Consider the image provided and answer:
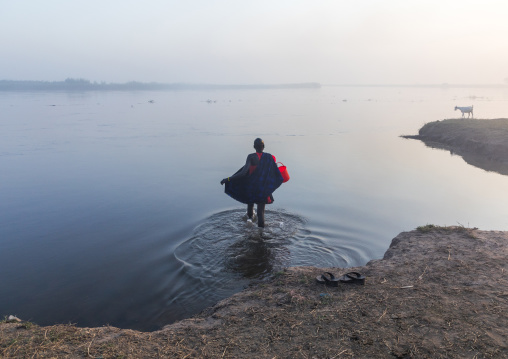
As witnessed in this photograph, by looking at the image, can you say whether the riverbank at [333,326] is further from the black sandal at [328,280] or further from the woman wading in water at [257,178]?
the woman wading in water at [257,178]

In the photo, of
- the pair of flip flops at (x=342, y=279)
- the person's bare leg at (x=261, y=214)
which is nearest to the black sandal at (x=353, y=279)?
the pair of flip flops at (x=342, y=279)

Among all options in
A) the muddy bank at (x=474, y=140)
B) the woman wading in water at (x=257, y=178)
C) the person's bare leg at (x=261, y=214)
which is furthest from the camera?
the muddy bank at (x=474, y=140)

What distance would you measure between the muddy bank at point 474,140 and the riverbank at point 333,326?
13090 millimetres

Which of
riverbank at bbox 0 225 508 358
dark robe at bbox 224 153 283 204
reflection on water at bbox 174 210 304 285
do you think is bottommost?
reflection on water at bbox 174 210 304 285

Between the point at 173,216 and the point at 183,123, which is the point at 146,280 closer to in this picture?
the point at 173,216

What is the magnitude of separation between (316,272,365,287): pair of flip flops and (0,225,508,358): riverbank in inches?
3.2

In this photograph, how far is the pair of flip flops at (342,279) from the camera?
228 inches

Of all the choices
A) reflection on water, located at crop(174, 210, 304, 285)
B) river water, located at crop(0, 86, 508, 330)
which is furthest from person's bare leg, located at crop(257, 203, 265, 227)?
river water, located at crop(0, 86, 508, 330)

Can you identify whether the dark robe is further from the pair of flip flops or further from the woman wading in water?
the pair of flip flops

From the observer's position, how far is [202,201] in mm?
12281

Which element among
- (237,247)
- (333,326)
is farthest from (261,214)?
(333,326)

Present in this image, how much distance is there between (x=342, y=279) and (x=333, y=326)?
4.28 feet

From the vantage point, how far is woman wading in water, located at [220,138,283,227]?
29.2ft

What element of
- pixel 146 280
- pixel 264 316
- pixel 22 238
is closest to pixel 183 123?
pixel 22 238
